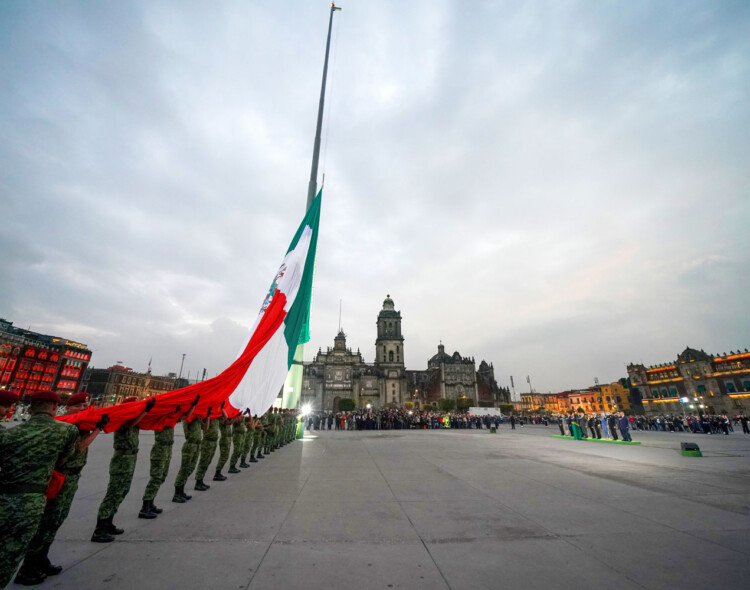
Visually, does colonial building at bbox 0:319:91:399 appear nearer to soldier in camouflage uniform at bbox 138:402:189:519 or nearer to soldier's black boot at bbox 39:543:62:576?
soldier in camouflage uniform at bbox 138:402:189:519

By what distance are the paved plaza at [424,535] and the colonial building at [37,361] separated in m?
112

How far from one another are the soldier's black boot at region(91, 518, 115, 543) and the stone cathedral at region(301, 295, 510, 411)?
88687 mm

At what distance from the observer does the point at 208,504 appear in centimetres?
650

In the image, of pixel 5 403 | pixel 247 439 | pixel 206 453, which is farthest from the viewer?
pixel 247 439

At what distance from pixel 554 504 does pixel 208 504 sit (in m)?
6.63

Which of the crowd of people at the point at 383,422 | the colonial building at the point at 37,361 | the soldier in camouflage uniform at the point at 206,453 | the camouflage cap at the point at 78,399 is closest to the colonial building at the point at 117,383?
the colonial building at the point at 37,361

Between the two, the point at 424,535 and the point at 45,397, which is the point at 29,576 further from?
the point at 424,535

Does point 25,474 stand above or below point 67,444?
below

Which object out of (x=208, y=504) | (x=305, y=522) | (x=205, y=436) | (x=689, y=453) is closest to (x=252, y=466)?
(x=205, y=436)

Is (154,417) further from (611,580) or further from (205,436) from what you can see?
(611,580)

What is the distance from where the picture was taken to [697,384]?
7712 centimetres

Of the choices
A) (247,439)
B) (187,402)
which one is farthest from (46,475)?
(247,439)

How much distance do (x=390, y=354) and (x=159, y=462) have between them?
308ft

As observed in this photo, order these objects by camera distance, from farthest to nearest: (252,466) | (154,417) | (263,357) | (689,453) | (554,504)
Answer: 1. (689,453)
2. (252,466)
3. (263,357)
4. (554,504)
5. (154,417)
